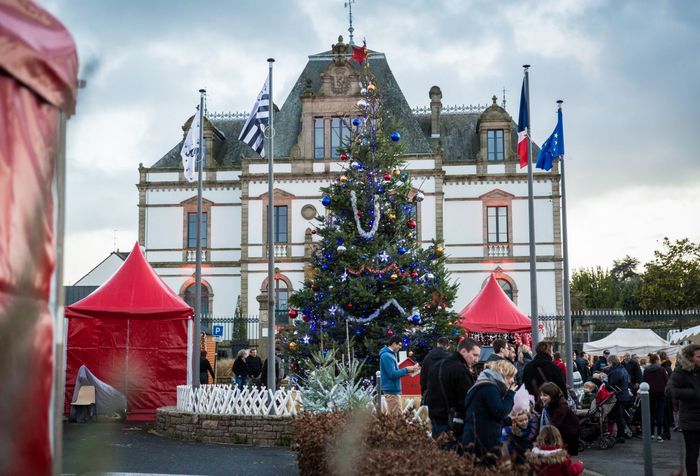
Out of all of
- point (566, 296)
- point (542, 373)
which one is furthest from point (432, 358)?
point (566, 296)

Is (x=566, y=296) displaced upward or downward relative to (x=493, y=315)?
upward

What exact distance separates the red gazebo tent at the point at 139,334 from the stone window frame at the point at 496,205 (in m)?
25.1

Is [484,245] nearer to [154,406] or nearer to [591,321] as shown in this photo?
[591,321]

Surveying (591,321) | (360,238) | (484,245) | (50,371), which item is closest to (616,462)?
(360,238)

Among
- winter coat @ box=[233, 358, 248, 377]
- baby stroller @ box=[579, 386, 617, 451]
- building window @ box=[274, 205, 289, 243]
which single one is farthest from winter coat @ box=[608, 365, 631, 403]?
building window @ box=[274, 205, 289, 243]

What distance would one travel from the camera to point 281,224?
43188 mm

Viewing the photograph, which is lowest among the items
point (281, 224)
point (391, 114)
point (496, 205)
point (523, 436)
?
point (523, 436)

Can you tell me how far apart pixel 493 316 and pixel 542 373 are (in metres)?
13.8

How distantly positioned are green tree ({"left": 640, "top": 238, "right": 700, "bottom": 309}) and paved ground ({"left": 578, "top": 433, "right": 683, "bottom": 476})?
1301 inches

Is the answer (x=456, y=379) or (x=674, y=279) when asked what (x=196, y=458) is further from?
A: (x=674, y=279)

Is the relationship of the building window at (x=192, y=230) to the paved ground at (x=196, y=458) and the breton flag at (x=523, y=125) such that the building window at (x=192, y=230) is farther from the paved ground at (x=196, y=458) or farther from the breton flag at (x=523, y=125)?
the paved ground at (x=196, y=458)

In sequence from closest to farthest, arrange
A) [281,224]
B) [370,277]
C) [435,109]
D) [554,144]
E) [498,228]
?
1. [370,277]
2. [554,144]
3. [281,224]
4. [498,228]
5. [435,109]

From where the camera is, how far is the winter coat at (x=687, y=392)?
9227 millimetres

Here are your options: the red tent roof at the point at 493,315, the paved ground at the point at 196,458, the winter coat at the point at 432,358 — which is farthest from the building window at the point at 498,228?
the winter coat at the point at 432,358
